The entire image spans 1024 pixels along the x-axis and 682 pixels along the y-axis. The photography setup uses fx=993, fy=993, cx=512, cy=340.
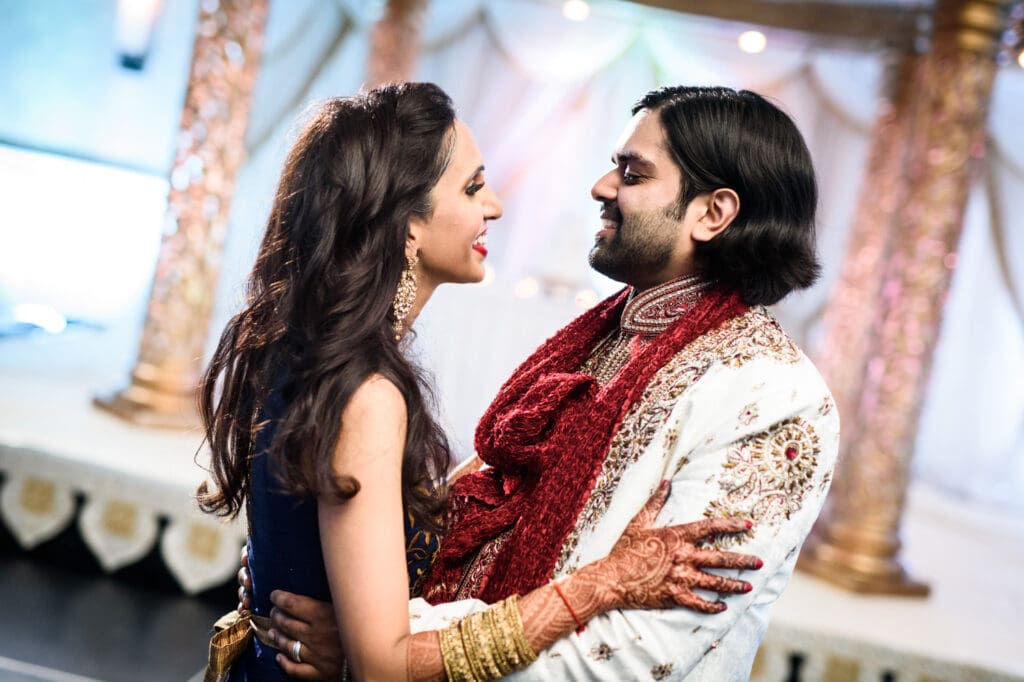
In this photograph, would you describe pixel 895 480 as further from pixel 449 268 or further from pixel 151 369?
pixel 151 369

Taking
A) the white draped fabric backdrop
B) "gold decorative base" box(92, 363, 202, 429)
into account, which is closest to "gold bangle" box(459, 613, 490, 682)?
"gold decorative base" box(92, 363, 202, 429)

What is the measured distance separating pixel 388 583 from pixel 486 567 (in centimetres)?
31

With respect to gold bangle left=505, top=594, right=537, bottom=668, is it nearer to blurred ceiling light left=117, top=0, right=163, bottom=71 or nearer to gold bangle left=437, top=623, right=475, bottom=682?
gold bangle left=437, top=623, right=475, bottom=682

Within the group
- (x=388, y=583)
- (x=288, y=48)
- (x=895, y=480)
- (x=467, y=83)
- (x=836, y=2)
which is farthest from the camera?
(x=467, y=83)

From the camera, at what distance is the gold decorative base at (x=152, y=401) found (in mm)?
4539

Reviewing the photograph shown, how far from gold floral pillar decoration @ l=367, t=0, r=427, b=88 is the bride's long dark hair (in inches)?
172

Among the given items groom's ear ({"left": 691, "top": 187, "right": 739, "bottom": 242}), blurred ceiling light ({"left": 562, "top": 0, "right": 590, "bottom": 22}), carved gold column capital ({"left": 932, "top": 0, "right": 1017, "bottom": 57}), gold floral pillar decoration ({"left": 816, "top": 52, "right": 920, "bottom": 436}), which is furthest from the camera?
blurred ceiling light ({"left": 562, "top": 0, "right": 590, "bottom": 22})

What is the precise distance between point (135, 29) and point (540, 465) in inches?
223

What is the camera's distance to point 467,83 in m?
7.39

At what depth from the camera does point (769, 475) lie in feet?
5.24

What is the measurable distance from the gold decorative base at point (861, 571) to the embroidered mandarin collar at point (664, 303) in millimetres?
2565

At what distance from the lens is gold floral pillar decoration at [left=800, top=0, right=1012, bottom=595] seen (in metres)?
4.07

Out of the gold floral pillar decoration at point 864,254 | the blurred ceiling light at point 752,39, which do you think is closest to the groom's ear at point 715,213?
the gold floral pillar decoration at point 864,254

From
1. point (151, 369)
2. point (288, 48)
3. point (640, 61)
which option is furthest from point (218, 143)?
point (640, 61)
